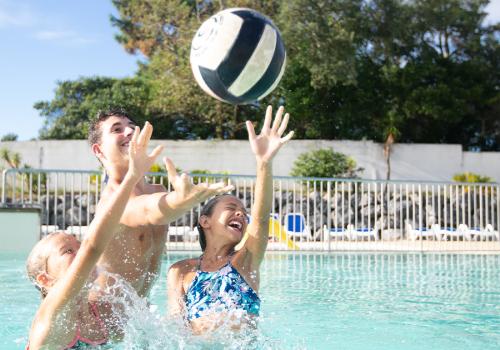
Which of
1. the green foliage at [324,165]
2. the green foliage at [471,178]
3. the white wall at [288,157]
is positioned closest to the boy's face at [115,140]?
the green foliage at [324,165]

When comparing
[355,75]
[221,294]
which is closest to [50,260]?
[221,294]

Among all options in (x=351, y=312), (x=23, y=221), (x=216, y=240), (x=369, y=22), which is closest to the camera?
(x=216, y=240)

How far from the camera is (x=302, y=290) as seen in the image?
7.61 meters

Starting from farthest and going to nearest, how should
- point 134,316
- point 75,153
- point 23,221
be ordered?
point 75,153 → point 23,221 → point 134,316

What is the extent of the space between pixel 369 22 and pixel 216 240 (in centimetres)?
2579

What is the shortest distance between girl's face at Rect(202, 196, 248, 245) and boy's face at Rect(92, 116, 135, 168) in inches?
23.1

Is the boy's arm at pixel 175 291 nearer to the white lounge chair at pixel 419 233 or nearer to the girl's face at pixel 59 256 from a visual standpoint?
the girl's face at pixel 59 256

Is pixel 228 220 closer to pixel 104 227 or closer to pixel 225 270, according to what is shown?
pixel 225 270

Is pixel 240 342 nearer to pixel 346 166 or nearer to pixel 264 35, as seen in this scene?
pixel 264 35

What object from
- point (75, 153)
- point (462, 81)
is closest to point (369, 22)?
point (462, 81)

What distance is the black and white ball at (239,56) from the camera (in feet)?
14.4

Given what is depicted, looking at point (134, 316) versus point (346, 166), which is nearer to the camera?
point (134, 316)

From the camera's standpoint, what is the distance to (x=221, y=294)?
3473 mm

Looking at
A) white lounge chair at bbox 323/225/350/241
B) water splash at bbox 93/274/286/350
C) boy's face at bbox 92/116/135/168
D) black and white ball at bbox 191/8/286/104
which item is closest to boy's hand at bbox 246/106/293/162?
boy's face at bbox 92/116/135/168
